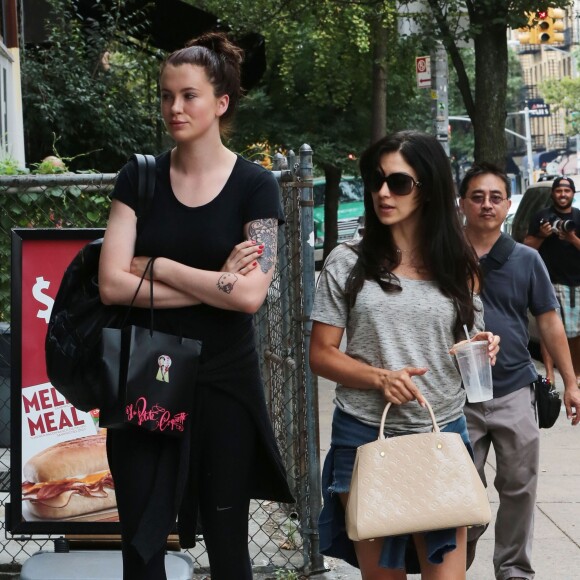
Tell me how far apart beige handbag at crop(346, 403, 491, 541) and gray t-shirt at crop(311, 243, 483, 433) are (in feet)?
0.64

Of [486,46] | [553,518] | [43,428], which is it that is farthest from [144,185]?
[486,46]

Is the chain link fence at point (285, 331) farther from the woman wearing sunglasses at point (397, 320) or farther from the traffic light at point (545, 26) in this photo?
the traffic light at point (545, 26)

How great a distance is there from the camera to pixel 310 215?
527 cm

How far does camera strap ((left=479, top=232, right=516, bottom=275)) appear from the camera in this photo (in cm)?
499

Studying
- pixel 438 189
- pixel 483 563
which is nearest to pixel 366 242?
pixel 438 189

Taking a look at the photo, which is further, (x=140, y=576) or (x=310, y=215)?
(x=310, y=215)

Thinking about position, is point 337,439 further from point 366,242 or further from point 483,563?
point 483,563

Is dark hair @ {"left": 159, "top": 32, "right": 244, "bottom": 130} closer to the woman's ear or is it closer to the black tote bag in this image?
the woman's ear

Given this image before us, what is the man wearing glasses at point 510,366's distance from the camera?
195 inches

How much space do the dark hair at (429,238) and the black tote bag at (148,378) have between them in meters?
0.65

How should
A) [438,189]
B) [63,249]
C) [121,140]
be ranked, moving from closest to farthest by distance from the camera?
1. [438,189]
2. [63,249]
3. [121,140]

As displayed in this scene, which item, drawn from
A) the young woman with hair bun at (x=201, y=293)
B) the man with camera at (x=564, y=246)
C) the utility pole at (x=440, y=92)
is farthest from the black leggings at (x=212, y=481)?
the utility pole at (x=440, y=92)

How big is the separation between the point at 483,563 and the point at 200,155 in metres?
3.11

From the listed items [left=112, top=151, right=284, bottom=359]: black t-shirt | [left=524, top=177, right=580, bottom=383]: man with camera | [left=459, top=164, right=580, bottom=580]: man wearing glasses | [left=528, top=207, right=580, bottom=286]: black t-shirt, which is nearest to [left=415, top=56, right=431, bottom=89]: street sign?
[left=524, top=177, right=580, bottom=383]: man with camera
